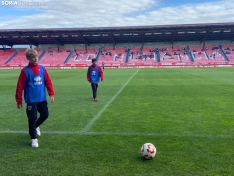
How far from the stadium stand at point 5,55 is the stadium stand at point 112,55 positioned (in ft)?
68.4

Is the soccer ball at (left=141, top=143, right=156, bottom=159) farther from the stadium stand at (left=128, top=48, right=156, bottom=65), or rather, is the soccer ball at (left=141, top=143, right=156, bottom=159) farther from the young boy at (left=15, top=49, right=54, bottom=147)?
the stadium stand at (left=128, top=48, right=156, bottom=65)

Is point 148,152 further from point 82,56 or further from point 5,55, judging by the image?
point 5,55

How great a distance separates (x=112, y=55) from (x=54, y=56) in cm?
1317

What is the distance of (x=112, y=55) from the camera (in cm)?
5659

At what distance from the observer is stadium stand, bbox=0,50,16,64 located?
185 ft

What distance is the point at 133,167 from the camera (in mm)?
4012

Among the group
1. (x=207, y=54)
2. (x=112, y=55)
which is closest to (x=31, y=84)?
(x=112, y=55)

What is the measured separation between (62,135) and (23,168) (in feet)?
5.80

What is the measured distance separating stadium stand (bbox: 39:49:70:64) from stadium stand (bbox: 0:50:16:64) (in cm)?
765

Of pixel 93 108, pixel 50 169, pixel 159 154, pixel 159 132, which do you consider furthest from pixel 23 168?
Answer: pixel 93 108

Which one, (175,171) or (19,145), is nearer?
(175,171)

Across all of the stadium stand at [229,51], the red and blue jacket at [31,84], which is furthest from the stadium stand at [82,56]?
the red and blue jacket at [31,84]

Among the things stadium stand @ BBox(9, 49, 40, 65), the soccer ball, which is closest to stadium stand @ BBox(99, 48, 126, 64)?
stadium stand @ BBox(9, 49, 40, 65)

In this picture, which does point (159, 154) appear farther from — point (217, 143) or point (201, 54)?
point (201, 54)
